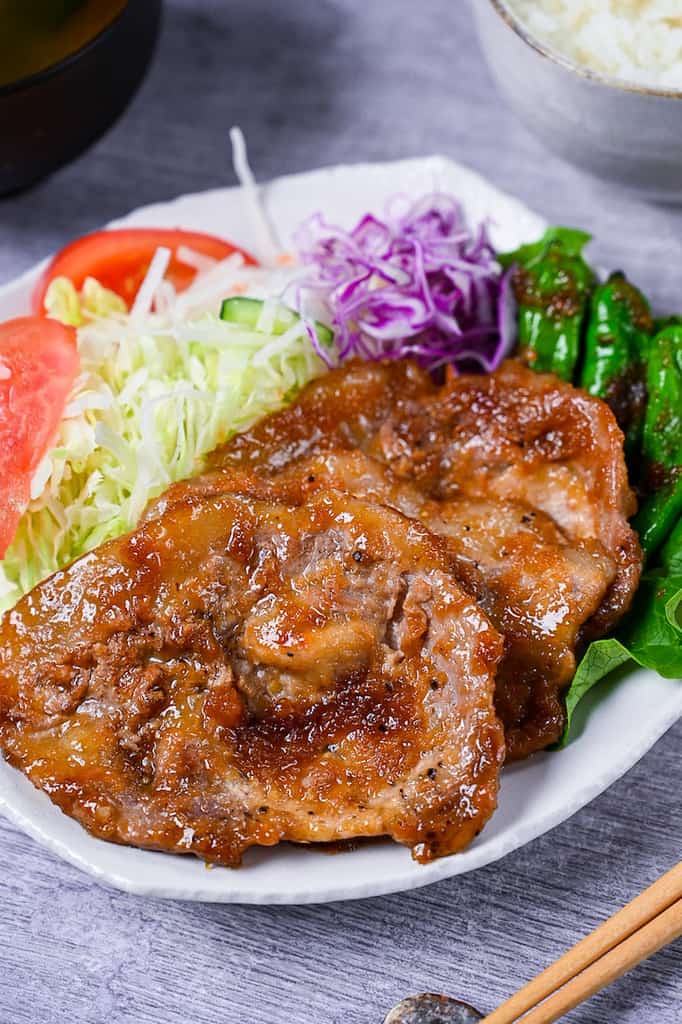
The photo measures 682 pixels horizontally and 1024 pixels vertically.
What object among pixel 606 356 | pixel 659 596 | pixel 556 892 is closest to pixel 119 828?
pixel 556 892

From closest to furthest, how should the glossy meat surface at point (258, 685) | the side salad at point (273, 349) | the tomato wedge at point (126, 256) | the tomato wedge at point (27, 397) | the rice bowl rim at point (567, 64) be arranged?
the glossy meat surface at point (258, 685)
the tomato wedge at point (27, 397)
the side salad at point (273, 349)
the rice bowl rim at point (567, 64)
the tomato wedge at point (126, 256)

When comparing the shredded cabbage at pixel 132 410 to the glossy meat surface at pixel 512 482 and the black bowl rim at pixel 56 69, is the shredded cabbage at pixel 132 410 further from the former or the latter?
the black bowl rim at pixel 56 69

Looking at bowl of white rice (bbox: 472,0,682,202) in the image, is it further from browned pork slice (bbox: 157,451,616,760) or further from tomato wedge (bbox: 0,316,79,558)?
tomato wedge (bbox: 0,316,79,558)

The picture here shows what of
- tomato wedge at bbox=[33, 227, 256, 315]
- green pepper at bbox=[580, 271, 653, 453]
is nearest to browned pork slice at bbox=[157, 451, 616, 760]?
green pepper at bbox=[580, 271, 653, 453]

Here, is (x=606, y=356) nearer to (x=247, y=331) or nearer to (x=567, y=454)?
(x=567, y=454)

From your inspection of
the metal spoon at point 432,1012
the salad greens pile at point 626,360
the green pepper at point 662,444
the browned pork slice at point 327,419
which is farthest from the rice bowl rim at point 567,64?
the metal spoon at point 432,1012

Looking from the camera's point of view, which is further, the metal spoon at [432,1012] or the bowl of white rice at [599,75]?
the bowl of white rice at [599,75]
